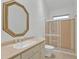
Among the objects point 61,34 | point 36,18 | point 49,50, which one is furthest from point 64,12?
point 49,50

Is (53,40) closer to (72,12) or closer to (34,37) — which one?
(34,37)

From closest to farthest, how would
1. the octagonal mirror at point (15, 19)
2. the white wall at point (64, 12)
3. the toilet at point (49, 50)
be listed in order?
the octagonal mirror at point (15, 19)
the white wall at point (64, 12)
the toilet at point (49, 50)

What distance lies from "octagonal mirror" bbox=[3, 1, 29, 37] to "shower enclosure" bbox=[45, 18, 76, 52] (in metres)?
0.38

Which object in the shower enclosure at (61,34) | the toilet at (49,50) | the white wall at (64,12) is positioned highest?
the white wall at (64,12)

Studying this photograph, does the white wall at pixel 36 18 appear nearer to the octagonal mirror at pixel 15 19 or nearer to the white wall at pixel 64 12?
the octagonal mirror at pixel 15 19

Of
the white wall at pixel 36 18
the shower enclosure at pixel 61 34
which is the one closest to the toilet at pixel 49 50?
the shower enclosure at pixel 61 34

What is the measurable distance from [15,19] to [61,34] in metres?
0.75

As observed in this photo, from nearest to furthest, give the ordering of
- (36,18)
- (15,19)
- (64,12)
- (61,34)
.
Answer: (15,19) → (64,12) → (61,34) → (36,18)

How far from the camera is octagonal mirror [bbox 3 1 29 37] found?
1.40 metres

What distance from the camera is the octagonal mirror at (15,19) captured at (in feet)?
4.58

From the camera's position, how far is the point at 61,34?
5.81 ft

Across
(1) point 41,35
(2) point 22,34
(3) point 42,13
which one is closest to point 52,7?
(3) point 42,13

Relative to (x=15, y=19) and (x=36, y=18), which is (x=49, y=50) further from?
(x=15, y=19)

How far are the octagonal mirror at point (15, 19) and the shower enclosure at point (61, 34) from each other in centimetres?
38
